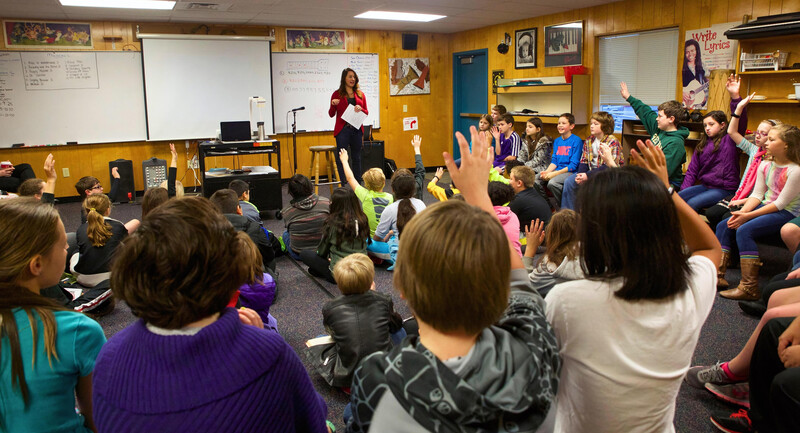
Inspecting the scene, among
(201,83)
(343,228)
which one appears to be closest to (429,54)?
(201,83)

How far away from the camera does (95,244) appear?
11.1ft

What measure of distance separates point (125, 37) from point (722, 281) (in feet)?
23.9

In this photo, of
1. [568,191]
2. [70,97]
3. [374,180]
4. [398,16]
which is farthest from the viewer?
[398,16]

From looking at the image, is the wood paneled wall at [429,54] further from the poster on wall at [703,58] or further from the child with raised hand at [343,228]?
the child with raised hand at [343,228]

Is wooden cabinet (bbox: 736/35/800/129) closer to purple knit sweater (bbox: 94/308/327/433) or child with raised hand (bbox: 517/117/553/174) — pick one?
child with raised hand (bbox: 517/117/553/174)

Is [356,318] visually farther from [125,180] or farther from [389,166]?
[389,166]

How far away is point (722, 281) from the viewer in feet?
12.0

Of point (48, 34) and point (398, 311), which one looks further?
Result: point (48, 34)

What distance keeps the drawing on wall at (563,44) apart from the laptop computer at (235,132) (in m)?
4.03

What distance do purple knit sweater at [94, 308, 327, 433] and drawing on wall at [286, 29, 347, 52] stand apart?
7.65m

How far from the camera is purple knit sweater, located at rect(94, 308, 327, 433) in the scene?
0.91 metres

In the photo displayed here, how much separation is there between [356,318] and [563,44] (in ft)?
19.3

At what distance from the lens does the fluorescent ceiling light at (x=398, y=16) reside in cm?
697

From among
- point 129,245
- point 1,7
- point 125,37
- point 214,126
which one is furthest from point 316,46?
point 129,245
